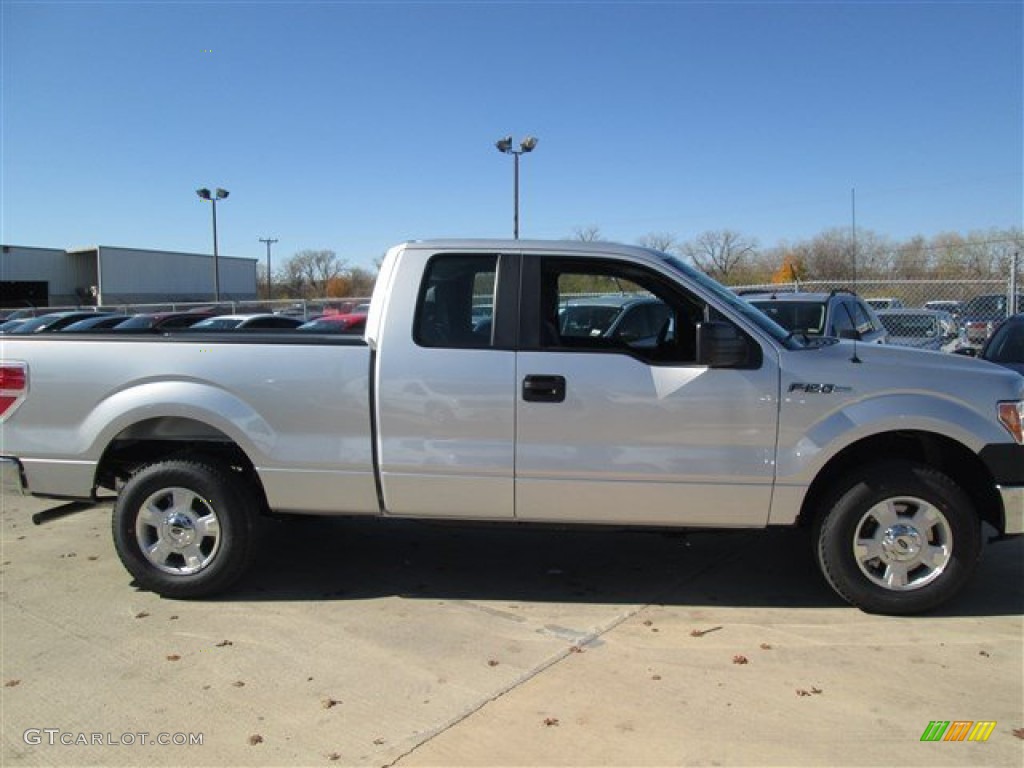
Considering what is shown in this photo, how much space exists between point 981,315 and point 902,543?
14010 millimetres

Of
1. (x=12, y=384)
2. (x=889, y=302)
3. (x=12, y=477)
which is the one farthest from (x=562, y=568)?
(x=889, y=302)

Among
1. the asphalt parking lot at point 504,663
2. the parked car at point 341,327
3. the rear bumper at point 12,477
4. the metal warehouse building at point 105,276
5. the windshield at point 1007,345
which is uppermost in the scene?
the metal warehouse building at point 105,276

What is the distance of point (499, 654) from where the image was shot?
12.7 feet

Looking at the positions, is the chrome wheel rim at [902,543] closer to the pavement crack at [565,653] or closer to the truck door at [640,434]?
the truck door at [640,434]

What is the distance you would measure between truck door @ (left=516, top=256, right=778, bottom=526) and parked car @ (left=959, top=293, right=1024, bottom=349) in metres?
10.8

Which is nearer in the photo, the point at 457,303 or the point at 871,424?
the point at 871,424

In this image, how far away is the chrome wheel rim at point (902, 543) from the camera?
13.6 feet

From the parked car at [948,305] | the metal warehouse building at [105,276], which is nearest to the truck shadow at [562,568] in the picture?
the parked car at [948,305]

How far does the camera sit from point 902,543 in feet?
13.6

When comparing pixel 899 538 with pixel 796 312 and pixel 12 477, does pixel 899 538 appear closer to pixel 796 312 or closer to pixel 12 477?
pixel 12 477

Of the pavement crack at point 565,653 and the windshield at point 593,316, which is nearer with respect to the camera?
the pavement crack at point 565,653

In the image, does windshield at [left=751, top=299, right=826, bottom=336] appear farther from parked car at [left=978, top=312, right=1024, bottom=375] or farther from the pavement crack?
the pavement crack

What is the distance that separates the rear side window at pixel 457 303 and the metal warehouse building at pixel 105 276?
59.4m

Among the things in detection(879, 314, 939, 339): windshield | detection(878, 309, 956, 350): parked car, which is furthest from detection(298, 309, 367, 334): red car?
detection(879, 314, 939, 339): windshield
